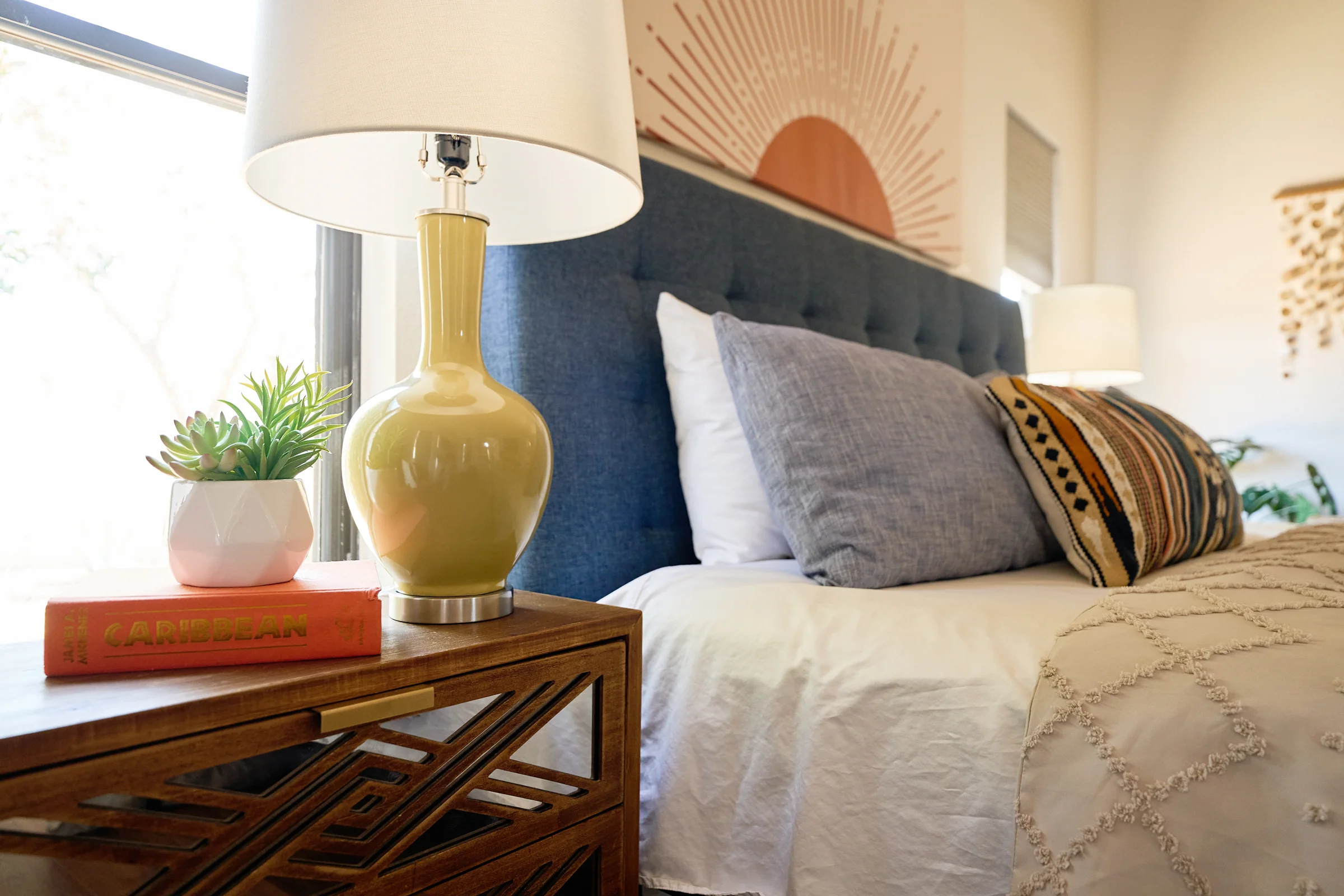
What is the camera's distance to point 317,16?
69 centimetres

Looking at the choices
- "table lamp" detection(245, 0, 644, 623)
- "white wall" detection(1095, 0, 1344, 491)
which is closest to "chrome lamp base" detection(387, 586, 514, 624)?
"table lamp" detection(245, 0, 644, 623)

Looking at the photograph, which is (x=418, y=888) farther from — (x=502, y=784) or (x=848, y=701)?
(x=848, y=701)

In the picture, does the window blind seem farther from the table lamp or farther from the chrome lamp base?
the chrome lamp base

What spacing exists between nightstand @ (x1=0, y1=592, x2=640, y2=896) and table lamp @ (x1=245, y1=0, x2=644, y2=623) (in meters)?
0.09

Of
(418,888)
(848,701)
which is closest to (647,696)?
(848,701)

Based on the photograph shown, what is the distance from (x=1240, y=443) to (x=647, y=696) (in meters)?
3.73

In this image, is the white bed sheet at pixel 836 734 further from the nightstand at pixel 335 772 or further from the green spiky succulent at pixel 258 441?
the green spiky succulent at pixel 258 441

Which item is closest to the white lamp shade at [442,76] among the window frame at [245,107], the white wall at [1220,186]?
the window frame at [245,107]

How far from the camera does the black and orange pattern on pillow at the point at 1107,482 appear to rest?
1162mm

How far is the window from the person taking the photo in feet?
3.18

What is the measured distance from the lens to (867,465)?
3.59 ft

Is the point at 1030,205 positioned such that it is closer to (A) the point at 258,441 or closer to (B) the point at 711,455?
(B) the point at 711,455

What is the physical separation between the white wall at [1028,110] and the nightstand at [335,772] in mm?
2360

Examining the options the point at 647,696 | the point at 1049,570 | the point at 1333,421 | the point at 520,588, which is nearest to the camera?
the point at 647,696
